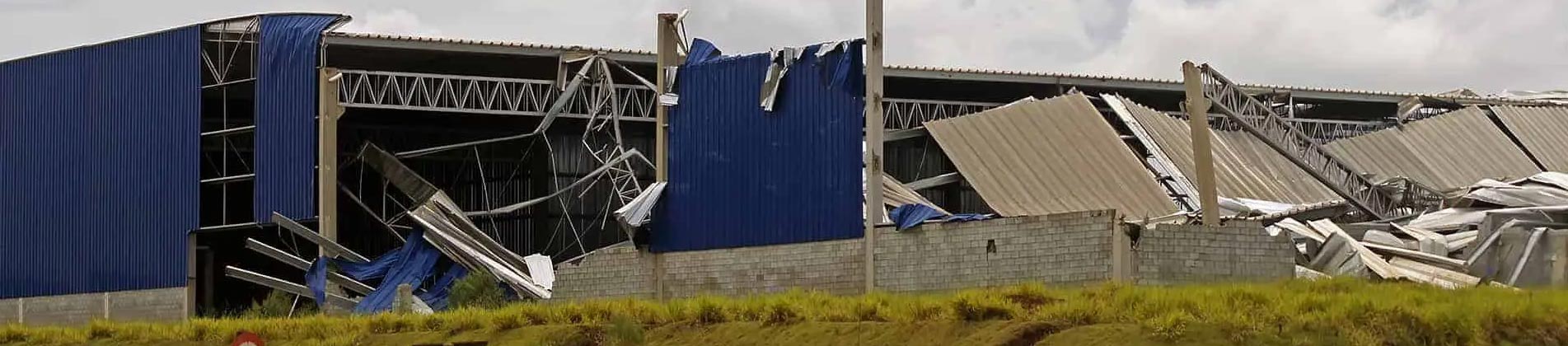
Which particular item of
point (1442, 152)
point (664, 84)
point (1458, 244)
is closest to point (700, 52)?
point (664, 84)

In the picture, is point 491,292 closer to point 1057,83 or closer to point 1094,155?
point 1094,155

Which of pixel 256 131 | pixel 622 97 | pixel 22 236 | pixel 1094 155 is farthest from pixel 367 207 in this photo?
pixel 1094 155

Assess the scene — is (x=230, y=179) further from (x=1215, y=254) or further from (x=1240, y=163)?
(x=1215, y=254)

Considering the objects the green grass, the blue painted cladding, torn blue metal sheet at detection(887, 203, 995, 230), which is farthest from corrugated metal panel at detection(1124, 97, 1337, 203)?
the green grass

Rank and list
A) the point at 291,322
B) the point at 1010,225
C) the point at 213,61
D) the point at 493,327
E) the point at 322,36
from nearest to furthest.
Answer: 1. the point at 493,327
2. the point at 291,322
3. the point at 1010,225
4. the point at 322,36
5. the point at 213,61

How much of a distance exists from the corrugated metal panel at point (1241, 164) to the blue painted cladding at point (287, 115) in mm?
18540

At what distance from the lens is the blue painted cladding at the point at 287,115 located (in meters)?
52.0

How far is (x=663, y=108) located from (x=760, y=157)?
3300 mm

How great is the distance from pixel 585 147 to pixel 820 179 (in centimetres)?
995

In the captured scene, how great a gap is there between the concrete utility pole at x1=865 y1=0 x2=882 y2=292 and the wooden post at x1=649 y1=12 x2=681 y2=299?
5896mm

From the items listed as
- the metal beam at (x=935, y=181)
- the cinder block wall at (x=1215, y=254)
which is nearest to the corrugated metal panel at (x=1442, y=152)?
the metal beam at (x=935, y=181)

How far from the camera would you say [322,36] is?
2042 inches

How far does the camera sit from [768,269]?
44938 mm

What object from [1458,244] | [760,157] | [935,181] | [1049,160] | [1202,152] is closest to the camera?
[1202,152]
